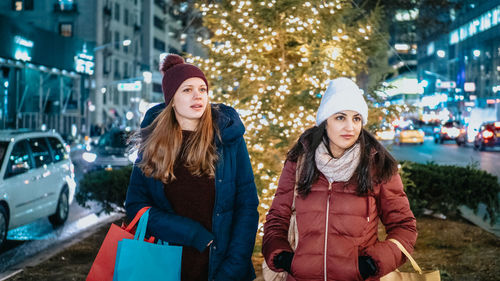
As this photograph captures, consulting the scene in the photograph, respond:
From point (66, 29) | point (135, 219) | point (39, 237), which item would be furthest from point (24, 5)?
point (135, 219)

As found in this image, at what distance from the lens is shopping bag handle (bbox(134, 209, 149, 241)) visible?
311 cm

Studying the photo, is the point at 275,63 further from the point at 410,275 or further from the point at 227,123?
the point at 410,275

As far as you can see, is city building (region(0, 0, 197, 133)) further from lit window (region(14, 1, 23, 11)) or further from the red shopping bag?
the red shopping bag

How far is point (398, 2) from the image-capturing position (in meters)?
15.9

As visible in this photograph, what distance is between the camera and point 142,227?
315cm

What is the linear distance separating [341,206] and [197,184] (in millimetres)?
785

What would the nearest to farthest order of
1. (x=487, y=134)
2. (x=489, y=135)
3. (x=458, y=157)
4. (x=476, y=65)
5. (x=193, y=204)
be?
(x=193, y=204) < (x=458, y=157) < (x=489, y=135) < (x=487, y=134) < (x=476, y=65)

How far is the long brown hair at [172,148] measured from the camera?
10.7ft

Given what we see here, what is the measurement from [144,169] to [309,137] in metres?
0.91

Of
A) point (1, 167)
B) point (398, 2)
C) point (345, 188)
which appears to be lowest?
point (1, 167)

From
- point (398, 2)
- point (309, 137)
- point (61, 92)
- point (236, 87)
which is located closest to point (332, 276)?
point (309, 137)

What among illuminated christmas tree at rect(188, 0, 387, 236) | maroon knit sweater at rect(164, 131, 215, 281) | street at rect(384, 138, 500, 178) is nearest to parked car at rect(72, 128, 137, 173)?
street at rect(384, 138, 500, 178)

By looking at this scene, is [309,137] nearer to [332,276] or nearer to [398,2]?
[332,276]

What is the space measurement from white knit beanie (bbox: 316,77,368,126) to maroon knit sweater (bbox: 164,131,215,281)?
2.32 ft
